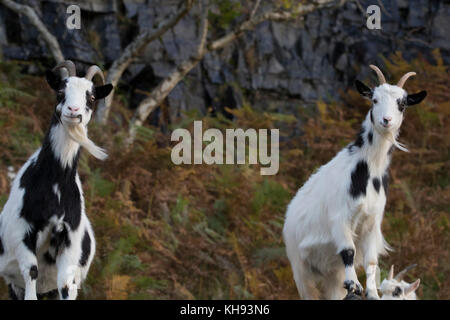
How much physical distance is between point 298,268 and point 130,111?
829 cm

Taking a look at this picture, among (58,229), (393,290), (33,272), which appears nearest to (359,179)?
(393,290)

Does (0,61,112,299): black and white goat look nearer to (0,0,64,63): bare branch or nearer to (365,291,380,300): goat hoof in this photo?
(365,291,380,300): goat hoof

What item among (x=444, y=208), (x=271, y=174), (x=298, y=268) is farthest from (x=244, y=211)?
(x=298, y=268)

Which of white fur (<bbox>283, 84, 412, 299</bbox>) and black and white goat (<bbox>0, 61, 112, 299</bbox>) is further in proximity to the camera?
white fur (<bbox>283, 84, 412, 299</bbox>)

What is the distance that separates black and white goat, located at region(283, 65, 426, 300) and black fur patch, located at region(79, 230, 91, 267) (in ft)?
6.41

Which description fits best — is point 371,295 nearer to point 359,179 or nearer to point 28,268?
point 359,179

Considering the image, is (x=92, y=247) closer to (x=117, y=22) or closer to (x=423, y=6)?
(x=117, y=22)

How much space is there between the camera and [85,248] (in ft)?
18.6

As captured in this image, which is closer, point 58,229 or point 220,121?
point 58,229

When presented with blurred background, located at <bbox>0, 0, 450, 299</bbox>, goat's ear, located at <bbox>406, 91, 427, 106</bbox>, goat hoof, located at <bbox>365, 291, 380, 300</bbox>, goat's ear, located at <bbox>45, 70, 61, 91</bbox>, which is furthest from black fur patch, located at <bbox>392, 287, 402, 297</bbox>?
blurred background, located at <bbox>0, 0, 450, 299</bbox>

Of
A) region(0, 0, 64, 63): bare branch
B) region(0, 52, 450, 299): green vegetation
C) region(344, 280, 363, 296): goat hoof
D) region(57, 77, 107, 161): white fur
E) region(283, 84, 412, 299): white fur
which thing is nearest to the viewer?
region(57, 77, 107, 161): white fur

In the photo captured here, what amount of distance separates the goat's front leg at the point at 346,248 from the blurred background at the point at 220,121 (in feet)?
12.5

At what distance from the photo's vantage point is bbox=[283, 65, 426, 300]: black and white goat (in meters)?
5.75

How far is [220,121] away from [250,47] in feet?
7.63
